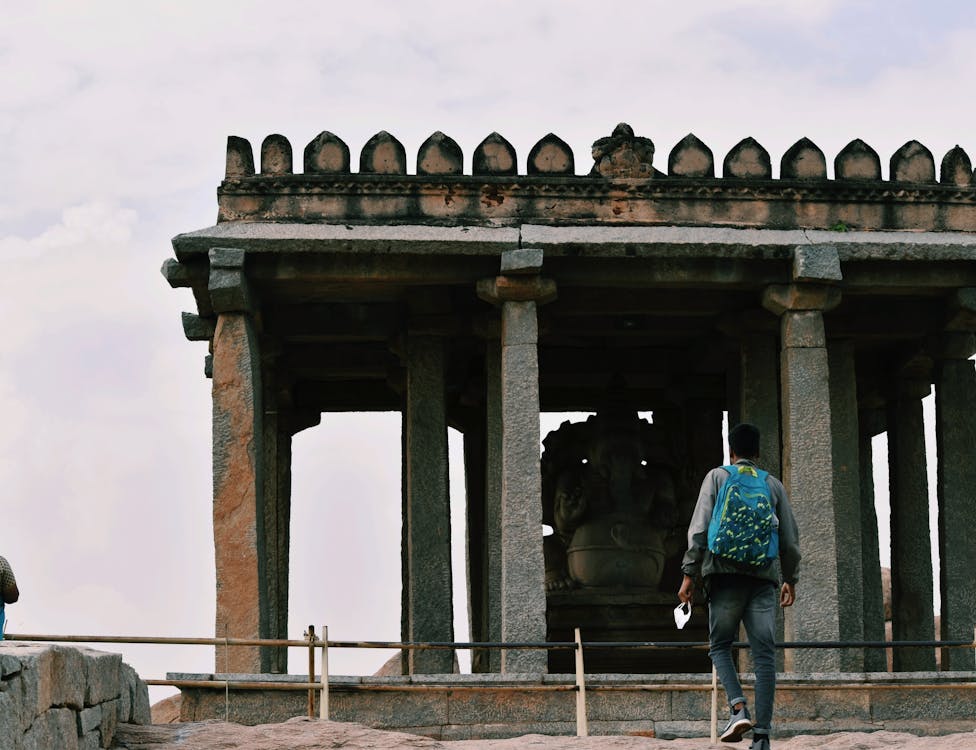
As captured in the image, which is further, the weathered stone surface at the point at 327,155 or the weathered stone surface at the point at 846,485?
the weathered stone surface at the point at 846,485

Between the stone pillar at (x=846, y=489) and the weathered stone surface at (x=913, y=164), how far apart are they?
2200 millimetres

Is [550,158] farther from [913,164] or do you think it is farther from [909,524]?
[909,524]

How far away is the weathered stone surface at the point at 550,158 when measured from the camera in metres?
18.9

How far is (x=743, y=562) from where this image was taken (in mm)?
11422

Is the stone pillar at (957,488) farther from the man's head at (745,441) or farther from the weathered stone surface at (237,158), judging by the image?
the man's head at (745,441)

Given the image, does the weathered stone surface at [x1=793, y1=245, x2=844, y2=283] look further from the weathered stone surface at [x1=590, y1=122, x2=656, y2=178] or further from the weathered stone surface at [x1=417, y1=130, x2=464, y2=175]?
the weathered stone surface at [x1=417, y1=130, x2=464, y2=175]

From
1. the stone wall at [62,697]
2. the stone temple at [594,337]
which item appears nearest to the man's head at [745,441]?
the stone wall at [62,697]

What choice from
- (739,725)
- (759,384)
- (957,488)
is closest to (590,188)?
(759,384)

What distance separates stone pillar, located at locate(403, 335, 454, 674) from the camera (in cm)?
1966

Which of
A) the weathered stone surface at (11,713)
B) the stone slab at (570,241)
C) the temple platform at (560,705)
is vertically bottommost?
the temple platform at (560,705)

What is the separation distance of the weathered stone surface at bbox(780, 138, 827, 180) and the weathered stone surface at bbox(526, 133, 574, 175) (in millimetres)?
1968

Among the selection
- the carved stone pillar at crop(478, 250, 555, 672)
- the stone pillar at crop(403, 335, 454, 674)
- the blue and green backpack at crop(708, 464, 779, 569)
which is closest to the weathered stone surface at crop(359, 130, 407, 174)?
the carved stone pillar at crop(478, 250, 555, 672)

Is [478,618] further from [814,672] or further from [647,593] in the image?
[814,672]

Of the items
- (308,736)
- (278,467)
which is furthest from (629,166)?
(308,736)
